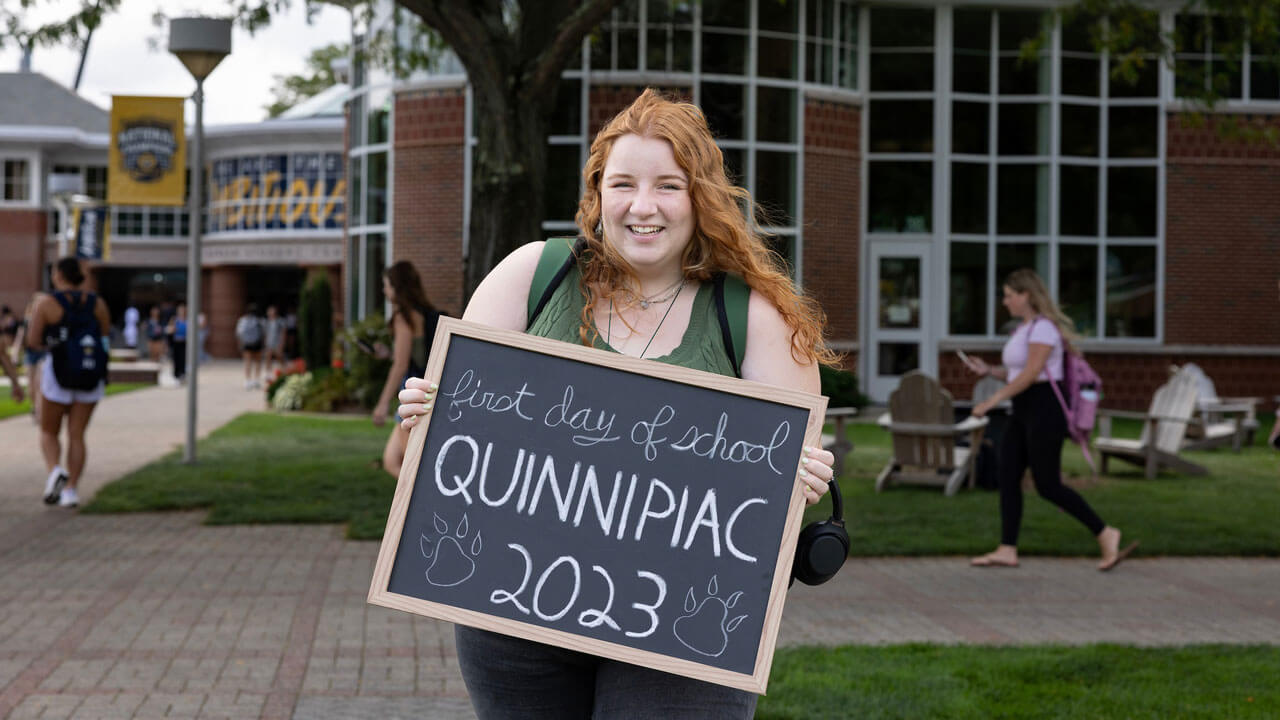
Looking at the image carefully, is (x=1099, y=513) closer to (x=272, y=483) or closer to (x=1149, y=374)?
(x=272, y=483)

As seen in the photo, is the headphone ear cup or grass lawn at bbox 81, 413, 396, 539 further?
grass lawn at bbox 81, 413, 396, 539

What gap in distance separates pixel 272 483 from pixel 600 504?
10467 mm

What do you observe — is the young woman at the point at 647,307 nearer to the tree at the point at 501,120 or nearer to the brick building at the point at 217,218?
the tree at the point at 501,120

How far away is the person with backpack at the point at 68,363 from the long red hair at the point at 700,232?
28.0 ft

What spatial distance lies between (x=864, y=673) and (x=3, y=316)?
145 feet

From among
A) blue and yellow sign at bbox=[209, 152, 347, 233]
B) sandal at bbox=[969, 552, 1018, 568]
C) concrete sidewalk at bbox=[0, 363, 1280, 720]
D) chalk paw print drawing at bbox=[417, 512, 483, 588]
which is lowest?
concrete sidewalk at bbox=[0, 363, 1280, 720]

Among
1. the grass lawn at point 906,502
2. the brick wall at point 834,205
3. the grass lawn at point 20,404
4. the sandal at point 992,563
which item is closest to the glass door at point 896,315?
the brick wall at point 834,205

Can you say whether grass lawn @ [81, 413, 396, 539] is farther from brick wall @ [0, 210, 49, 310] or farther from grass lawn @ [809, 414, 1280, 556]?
brick wall @ [0, 210, 49, 310]

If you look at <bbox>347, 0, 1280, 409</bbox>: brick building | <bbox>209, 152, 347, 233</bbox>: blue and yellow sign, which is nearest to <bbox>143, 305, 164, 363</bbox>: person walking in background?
<bbox>209, 152, 347, 233</bbox>: blue and yellow sign

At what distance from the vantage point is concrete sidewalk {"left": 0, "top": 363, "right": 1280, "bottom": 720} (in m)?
5.53

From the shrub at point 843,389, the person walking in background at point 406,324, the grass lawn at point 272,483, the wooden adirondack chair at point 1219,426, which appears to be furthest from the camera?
the shrub at point 843,389

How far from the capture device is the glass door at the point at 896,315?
79.3 feet

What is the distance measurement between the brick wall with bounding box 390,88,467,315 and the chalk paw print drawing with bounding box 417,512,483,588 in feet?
67.7

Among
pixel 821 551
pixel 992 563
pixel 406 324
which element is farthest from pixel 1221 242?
pixel 821 551
